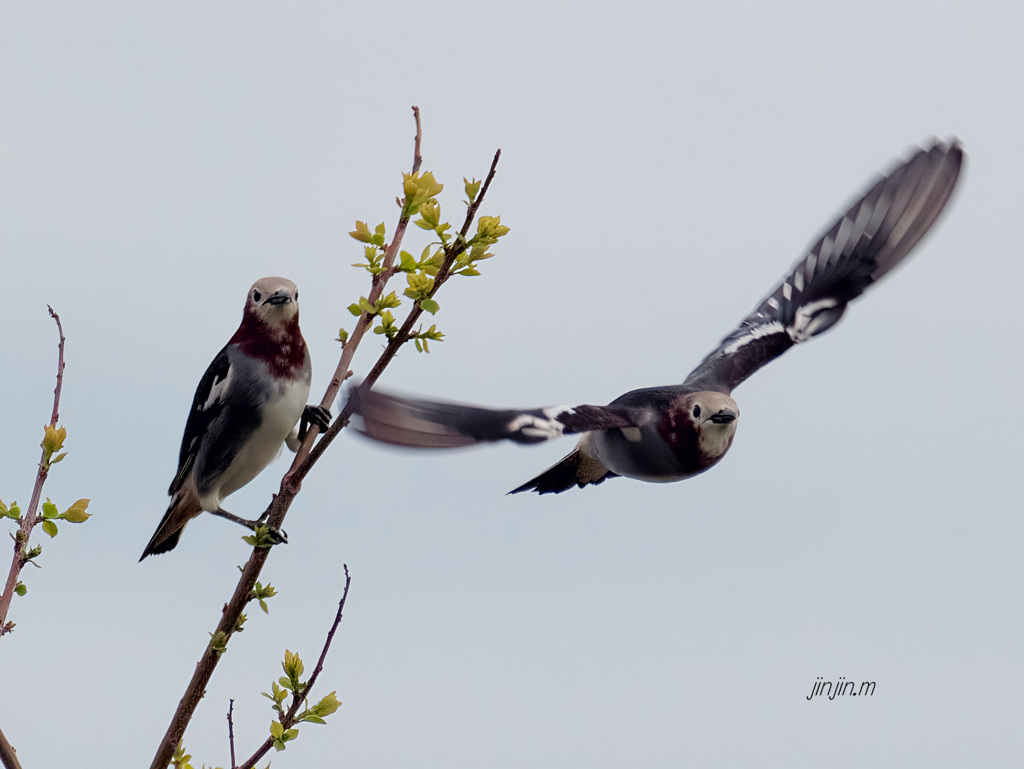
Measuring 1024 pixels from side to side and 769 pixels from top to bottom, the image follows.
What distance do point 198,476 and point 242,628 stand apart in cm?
141

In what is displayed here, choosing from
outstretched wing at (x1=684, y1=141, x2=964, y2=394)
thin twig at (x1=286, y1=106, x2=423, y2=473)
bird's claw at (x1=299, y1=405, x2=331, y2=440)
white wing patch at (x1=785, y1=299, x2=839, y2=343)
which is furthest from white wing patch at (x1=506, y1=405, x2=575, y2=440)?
white wing patch at (x1=785, y1=299, x2=839, y2=343)

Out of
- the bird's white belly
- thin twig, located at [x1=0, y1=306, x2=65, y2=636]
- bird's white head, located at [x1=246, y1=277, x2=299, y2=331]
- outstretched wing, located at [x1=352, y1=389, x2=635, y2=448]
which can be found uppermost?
bird's white head, located at [x1=246, y1=277, x2=299, y2=331]

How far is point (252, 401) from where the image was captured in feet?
13.3

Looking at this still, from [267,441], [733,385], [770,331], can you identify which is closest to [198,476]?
[267,441]

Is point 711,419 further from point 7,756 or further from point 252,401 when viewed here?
point 7,756

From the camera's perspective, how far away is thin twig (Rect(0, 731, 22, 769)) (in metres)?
2.65

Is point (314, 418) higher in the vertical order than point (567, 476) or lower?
lower

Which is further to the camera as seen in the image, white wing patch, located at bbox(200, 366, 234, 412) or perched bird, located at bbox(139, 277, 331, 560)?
white wing patch, located at bbox(200, 366, 234, 412)

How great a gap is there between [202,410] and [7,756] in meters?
1.88

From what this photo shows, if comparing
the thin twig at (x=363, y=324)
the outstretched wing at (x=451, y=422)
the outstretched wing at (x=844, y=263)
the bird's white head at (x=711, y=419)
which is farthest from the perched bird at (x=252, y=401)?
the outstretched wing at (x=844, y=263)

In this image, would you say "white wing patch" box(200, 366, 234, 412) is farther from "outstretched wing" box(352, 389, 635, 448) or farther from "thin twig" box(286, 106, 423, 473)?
"outstretched wing" box(352, 389, 635, 448)

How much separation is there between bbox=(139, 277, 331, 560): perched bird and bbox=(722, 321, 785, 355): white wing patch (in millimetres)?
2082

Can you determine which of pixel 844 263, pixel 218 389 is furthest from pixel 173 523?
pixel 844 263

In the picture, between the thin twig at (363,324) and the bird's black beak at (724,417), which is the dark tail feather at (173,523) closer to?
the thin twig at (363,324)
